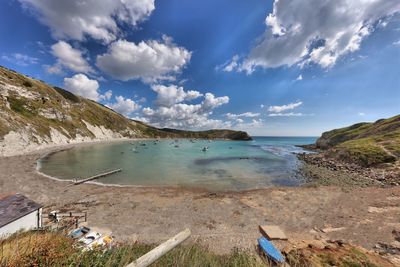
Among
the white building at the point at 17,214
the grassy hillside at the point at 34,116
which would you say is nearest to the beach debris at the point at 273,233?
the white building at the point at 17,214

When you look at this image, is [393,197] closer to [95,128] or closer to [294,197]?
[294,197]

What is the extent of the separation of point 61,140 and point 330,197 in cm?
10206

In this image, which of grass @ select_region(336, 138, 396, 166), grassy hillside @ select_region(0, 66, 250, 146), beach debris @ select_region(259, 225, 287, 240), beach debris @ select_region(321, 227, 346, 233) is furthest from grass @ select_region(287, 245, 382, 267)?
grassy hillside @ select_region(0, 66, 250, 146)

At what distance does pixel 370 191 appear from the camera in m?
27.3

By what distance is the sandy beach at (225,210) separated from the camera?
15.7 meters

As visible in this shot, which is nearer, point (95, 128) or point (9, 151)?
point (9, 151)

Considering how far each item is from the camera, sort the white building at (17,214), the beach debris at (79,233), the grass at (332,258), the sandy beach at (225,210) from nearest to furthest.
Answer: the grass at (332,258) → the white building at (17,214) → the beach debris at (79,233) → the sandy beach at (225,210)

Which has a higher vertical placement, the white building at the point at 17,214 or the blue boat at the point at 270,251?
the white building at the point at 17,214

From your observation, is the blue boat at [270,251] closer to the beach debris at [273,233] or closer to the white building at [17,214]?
the beach debris at [273,233]

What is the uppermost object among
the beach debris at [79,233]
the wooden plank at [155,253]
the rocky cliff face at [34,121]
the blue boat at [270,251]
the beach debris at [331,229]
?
the rocky cliff face at [34,121]

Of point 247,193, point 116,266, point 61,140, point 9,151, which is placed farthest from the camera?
point 61,140

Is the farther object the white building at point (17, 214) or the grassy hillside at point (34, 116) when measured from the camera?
the grassy hillside at point (34, 116)

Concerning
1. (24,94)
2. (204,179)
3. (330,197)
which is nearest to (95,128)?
(24,94)

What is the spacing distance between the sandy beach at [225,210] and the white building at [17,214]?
15.2ft
